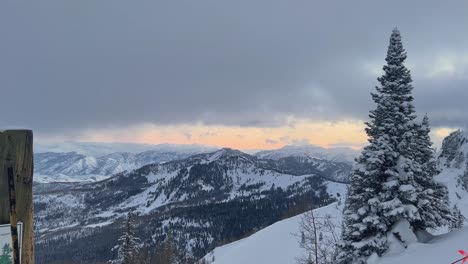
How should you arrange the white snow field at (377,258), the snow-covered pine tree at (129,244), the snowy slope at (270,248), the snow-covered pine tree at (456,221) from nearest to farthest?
the white snow field at (377,258) → the snow-covered pine tree at (456,221) → the snow-covered pine tree at (129,244) → the snowy slope at (270,248)

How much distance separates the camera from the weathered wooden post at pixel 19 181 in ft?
7.59

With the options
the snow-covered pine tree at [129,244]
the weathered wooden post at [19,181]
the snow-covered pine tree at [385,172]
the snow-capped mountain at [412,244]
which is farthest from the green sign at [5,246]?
the snow-covered pine tree at [129,244]

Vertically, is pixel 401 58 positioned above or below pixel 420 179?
above

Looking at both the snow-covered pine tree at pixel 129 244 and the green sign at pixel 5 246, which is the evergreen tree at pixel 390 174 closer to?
the green sign at pixel 5 246

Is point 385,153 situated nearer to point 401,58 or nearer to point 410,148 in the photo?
point 410,148

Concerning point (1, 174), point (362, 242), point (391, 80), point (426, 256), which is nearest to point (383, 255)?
point (362, 242)

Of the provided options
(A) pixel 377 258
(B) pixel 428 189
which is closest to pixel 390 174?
(B) pixel 428 189

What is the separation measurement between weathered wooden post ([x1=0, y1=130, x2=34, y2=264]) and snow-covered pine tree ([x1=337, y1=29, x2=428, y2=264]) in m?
14.6

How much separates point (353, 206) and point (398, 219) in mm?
1945

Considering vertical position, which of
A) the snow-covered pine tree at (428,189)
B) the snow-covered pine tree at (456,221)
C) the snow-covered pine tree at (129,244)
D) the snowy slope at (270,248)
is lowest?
the snowy slope at (270,248)

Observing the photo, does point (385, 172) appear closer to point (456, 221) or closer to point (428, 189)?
point (428, 189)

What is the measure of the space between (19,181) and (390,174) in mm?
15281

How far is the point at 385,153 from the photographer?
625 inches

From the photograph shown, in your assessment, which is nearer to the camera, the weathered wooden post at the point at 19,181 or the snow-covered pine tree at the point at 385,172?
the weathered wooden post at the point at 19,181
